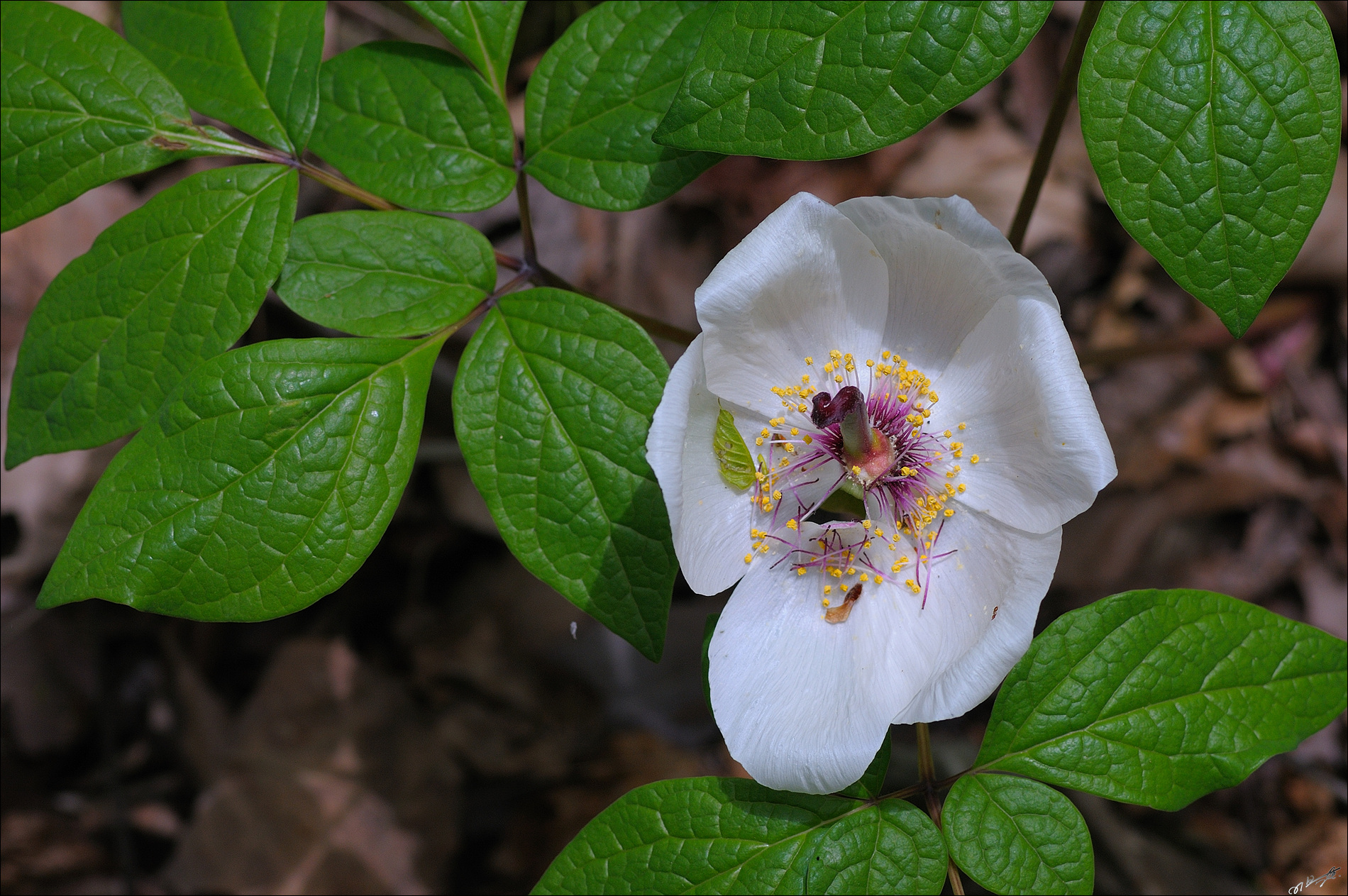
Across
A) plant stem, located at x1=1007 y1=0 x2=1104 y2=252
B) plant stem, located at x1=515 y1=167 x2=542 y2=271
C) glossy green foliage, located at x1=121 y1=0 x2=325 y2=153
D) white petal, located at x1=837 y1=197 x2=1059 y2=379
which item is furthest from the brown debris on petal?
glossy green foliage, located at x1=121 y1=0 x2=325 y2=153

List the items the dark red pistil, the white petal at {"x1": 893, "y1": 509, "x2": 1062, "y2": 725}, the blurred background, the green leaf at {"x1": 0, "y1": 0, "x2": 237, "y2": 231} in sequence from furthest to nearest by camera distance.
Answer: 1. the blurred background
2. the green leaf at {"x1": 0, "y1": 0, "x2": 237, "y2": 231}
3. the dark red pistil
4. the white petal at {"x1": 893, "y1": 509, "x2": 1062, "y2": 725}

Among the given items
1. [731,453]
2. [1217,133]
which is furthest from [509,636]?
[1217,133]

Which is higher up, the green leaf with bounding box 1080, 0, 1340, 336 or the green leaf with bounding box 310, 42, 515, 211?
the green leaf with bounding box 1080, 0, 1340, 336

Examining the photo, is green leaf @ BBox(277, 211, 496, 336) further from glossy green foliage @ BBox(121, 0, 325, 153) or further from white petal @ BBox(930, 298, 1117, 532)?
white petal @ BBox(930, 298, 1117, 532)

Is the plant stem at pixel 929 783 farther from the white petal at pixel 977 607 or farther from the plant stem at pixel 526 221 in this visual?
the plant stem at pixel 526 221

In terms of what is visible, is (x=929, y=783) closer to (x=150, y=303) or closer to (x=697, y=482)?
(x=697, y=482)

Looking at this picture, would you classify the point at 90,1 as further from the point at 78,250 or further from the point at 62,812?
the point at 62,812
